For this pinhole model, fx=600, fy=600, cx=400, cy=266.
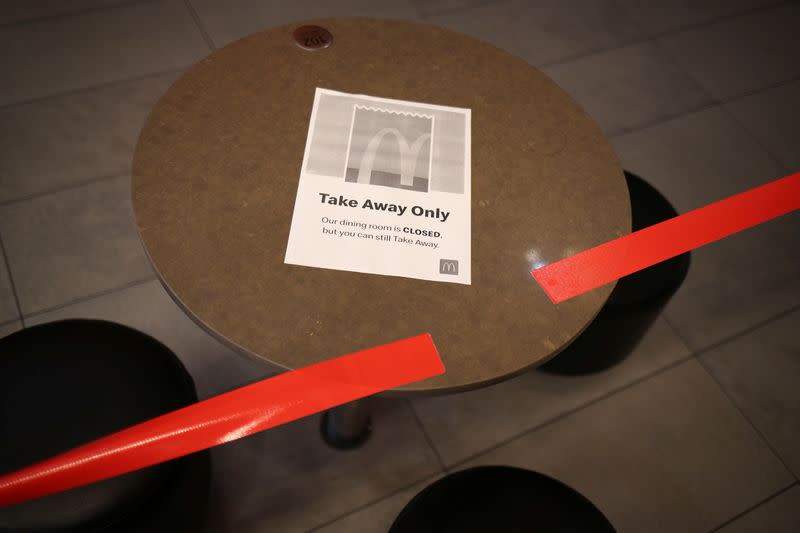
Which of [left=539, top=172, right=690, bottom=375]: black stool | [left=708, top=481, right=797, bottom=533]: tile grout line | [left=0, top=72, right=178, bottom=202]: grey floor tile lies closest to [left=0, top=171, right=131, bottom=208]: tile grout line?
[left=0, top=72, right=178, bottom=202]: grey floor tile

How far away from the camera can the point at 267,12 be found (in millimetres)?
2578

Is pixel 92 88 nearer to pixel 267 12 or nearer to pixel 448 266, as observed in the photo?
pixel 267 12

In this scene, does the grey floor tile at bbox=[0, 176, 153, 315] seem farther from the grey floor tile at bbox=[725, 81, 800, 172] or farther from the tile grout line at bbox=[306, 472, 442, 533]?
the grey floor tile at bbox=[725, 81, 800, 172]

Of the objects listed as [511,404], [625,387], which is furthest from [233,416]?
[625,387]

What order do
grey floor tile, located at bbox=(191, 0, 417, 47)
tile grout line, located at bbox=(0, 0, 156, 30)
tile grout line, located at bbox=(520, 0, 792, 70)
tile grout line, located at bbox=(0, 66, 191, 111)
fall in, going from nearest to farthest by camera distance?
1. tile grout line, located at bbox=(0, 66, 191, 111)
2. tile grout line, located at bbox=(0, 0, 156, 30)
3. grey floor tile, located at bbox=(191, 0, 417, 47)
4. tile grout line, located at bbox=(520, 0, 792, 70)

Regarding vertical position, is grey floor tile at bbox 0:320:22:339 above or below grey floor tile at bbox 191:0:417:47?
below

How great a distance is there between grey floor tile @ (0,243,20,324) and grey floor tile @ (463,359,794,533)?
140 cm

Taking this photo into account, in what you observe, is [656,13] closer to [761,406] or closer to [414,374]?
[761,406]

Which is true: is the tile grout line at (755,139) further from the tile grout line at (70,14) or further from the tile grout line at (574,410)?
the tile grout line at (70,14)

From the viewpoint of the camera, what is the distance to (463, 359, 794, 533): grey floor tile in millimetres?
1652

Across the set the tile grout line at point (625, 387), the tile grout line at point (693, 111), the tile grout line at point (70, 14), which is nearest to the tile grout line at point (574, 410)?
the tile grout line at point (625, 387)

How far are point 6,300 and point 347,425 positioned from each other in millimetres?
1100

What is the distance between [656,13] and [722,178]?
104cm

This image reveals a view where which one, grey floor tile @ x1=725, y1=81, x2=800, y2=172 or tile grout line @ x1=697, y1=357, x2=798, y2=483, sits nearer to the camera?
tile grout line @ x1=697, y1=357, x2=798, y2=483
